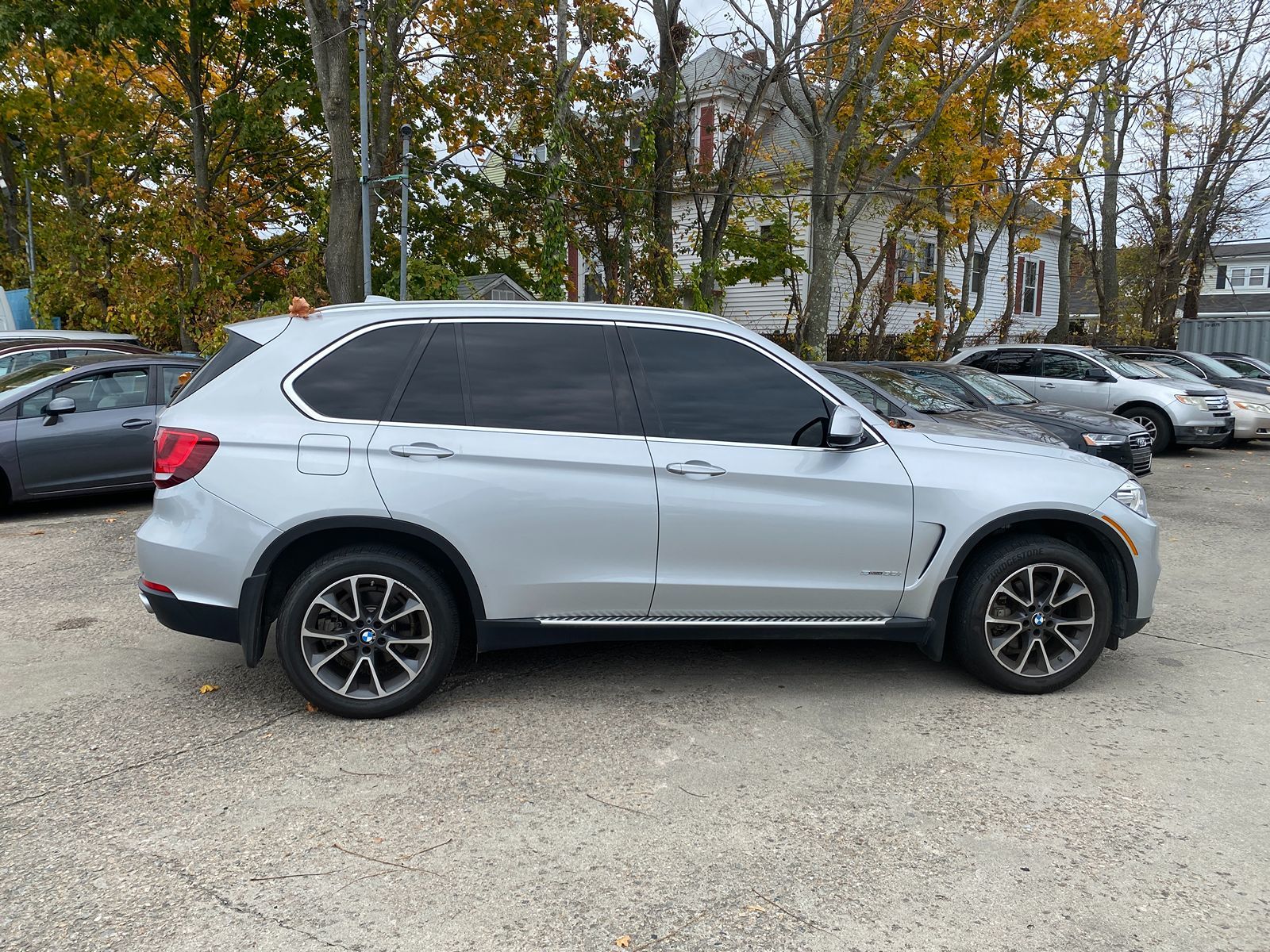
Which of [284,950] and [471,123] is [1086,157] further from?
[284,950]

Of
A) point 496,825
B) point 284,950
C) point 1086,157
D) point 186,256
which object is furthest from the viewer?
point 1086,157

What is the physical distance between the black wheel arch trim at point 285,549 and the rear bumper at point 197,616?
0.05 metres

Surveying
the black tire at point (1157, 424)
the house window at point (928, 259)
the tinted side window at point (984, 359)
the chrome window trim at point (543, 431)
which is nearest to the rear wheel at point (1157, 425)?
the black tire at point (1157, 424)

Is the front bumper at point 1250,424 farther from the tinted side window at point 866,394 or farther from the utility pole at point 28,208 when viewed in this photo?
the utility pole at point 28,208

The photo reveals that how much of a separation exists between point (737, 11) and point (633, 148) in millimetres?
3238

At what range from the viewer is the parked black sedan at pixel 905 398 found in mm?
9094

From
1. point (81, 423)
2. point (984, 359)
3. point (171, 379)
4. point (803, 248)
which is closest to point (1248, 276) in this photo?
point (803, 248)

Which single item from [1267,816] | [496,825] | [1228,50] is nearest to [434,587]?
[496,825]

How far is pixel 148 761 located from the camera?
4.00m

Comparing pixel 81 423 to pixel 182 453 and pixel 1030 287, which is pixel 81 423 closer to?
pixel 182 453

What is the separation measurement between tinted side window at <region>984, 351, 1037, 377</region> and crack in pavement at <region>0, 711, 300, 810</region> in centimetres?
1448

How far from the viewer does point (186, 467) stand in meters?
4.26

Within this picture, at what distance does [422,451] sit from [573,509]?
27.7 inches

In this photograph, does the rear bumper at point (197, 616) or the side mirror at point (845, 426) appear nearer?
the rear bumper at point (197, 616)
